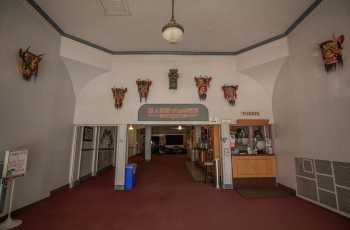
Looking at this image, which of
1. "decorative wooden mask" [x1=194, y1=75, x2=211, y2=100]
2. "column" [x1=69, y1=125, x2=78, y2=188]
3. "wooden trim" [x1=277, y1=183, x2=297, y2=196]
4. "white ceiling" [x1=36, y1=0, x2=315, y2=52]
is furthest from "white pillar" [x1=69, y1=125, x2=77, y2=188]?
"wooden trim" [x1=277, y1=183, x2=297, y2=196]

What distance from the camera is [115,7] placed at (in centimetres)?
396

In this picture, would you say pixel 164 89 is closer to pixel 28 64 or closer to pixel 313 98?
pixel 28 64

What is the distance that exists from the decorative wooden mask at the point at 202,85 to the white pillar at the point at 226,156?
1.17 m

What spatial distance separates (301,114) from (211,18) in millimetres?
3437

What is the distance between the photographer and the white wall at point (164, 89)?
5547 millimetres

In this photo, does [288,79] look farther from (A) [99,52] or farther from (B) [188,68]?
(A) [99,52]

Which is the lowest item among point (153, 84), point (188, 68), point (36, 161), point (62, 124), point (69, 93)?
point (36, 161)

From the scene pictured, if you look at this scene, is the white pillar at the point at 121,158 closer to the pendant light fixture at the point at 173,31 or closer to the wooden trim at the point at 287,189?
the pendant light fixture at the point at 173,31

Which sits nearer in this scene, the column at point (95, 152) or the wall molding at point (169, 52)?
the wall molding at point (169, 52)

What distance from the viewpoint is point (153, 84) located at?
5738 mm

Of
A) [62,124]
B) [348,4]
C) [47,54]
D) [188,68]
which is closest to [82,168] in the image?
[62,124]

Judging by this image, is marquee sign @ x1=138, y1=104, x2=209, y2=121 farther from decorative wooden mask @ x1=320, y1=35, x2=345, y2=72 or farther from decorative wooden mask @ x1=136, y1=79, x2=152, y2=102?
decorative wooden mask @ x1=320, y1=35, x2=345, y2=72

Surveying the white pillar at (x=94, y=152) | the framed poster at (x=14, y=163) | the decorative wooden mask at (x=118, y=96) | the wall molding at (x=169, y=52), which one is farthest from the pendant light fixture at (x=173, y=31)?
the white pillar at (x=94, y=152)

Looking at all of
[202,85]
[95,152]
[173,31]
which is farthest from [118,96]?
[173,31]
